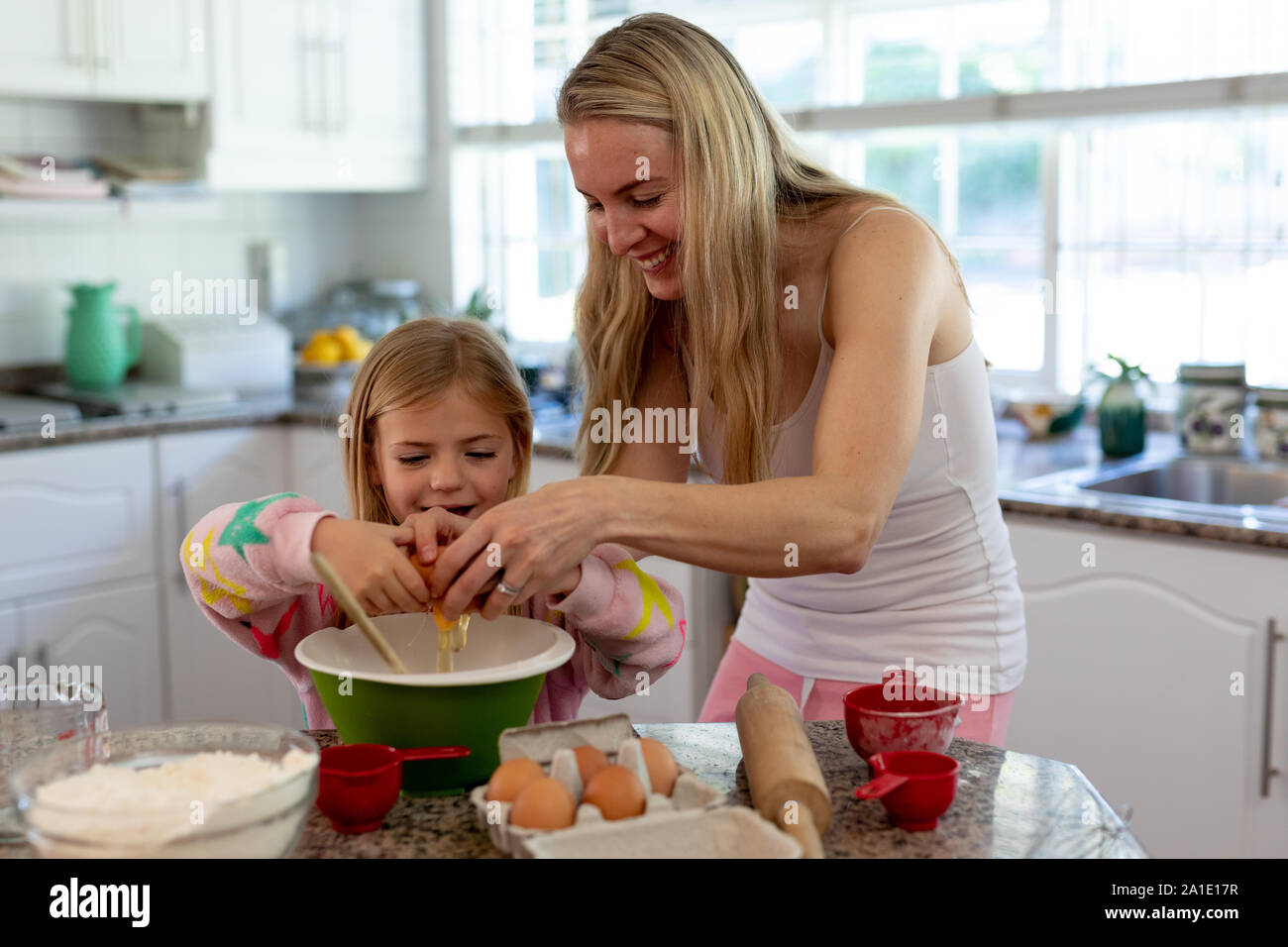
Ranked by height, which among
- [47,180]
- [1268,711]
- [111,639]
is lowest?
[111,639]

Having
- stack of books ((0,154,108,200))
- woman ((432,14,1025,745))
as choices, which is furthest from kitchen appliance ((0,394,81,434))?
woman ((432,14,1025,745))

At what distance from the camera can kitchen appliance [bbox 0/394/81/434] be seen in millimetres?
2763

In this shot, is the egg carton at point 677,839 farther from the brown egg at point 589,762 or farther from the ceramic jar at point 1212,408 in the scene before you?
the ceramic jar at point 1212,408

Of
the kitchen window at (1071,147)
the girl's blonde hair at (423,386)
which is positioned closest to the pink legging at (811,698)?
the girl's blonde hair at (423,386)

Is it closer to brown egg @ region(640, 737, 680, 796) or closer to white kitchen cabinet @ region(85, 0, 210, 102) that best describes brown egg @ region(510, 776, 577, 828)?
brown egg @ region(640, 737, 680, 796)

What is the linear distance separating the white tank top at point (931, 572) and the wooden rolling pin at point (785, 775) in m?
0.41

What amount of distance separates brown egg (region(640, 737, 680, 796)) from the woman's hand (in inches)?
7.0

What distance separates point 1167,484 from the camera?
2490 mm

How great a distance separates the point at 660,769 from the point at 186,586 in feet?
7.82

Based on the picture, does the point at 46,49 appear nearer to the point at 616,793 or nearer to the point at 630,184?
the point at 630,184

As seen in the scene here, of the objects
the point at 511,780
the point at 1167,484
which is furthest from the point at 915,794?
the point at 1167,484

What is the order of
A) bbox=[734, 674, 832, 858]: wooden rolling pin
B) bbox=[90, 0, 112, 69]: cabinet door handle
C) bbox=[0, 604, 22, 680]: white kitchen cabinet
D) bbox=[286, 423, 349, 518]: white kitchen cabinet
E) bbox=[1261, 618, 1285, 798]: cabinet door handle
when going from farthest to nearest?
bbox=[286, 423, 349, 518]: white kitchen cabinet, bbox=[90, 0, 112, 69]: cabinet door handle, bbox=[0, 604, 22, 680]: white kitchen cabinet, bbox=[1261, 618, 1285, 798]: cabinet door handle, bbox=[734, 674, 832, 858]: wooden rolling pin

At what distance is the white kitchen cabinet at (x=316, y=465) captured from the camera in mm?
3137

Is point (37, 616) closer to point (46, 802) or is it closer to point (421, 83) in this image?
point (421, 83)
